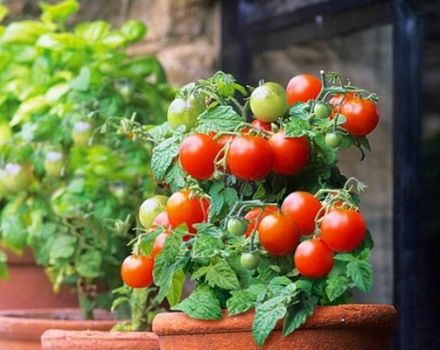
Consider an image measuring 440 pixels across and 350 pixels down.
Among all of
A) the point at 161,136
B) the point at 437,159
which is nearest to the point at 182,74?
the point at 437,159

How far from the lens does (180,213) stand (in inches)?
61.7

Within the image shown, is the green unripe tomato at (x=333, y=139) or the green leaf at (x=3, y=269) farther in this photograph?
the green leaf at (x=3, y=269)

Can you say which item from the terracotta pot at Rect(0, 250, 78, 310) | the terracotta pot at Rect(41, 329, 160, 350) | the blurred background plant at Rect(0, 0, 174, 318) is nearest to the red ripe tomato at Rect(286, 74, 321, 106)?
the terracotta pot at Rect(41, 329, 160, 350)

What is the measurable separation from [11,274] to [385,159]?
90 cm

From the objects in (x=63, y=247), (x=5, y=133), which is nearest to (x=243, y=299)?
(x=63, y=247)

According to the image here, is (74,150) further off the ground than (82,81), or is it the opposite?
(82,81)

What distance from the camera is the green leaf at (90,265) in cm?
231

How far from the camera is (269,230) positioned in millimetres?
1449

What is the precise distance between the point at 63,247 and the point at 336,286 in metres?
0.99

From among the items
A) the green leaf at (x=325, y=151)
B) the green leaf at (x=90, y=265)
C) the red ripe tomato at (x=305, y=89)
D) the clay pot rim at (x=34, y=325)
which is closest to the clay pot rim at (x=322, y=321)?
the green leaf at (x=325, y=151)

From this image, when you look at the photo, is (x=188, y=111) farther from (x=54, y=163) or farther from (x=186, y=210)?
(x=54, y=163)

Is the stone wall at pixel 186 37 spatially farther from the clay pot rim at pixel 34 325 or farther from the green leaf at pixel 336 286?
the green leaf at pixel 336 286

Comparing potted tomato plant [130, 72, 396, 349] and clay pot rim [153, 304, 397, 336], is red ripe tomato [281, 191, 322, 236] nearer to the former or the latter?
potted tomato plant [130, 72, 396, 349]

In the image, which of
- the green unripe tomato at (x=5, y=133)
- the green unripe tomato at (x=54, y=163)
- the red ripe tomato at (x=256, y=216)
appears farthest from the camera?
the green unripe tomato at (x=5, y=133)
